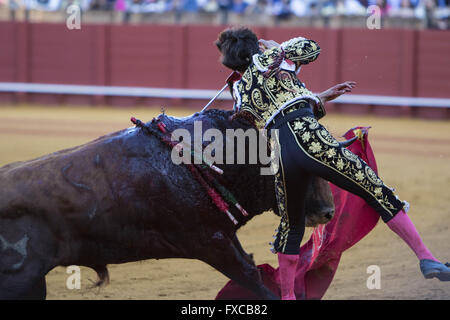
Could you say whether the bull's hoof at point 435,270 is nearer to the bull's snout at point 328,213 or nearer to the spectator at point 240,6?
the bull's snout at point 328,213

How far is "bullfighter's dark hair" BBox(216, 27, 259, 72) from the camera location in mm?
2680

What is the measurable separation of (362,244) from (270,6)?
760 cm

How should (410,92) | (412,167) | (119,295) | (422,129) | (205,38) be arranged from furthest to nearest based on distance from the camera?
(205,38)
(410,92)
(422,129)
(412,167)
(119,295)

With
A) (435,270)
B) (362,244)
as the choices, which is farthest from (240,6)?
(435,270)

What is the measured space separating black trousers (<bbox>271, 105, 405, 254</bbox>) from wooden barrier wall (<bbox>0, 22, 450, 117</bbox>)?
7.72 m

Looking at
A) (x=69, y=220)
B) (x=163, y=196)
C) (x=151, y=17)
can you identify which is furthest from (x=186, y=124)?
(x=151, y=17)

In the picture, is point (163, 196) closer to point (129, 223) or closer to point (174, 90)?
point (129, 223)

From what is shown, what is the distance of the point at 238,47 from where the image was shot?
Result: 268cm

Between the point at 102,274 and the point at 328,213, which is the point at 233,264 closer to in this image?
the point at 328,213

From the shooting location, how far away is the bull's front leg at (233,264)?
278 cm

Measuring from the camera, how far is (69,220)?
2.68 metres

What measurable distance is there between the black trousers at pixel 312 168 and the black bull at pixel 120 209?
0.72 ft

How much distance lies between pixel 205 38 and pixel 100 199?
8698 mm

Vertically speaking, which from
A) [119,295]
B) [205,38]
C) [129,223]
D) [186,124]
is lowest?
[119,295]
